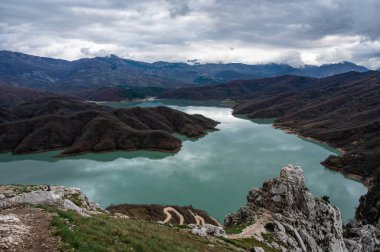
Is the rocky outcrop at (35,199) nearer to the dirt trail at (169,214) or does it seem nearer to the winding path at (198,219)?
the dirt trail at (169,214)

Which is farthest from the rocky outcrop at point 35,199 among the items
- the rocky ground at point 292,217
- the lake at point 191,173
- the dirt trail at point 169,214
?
the lake at point 191,173

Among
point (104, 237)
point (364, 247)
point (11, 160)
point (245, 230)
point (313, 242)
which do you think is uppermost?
point (104, 237)

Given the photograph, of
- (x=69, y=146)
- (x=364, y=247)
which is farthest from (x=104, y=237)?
(x=69, y=146)

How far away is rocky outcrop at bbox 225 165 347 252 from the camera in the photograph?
37031 millimetres

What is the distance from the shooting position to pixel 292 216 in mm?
40781

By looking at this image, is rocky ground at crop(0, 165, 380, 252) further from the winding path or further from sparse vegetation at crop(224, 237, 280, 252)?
the winding path

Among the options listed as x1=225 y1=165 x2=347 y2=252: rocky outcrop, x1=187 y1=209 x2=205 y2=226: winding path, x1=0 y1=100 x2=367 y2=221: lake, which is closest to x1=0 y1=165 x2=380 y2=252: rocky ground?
x1=225 y1=165 x2=347 y2=252: rocky outcrop

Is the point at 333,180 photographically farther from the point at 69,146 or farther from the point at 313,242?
the point at 69,146

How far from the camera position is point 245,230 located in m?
34.0

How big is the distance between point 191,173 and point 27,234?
9646 cm

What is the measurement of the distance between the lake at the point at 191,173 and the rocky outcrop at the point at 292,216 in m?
35.9

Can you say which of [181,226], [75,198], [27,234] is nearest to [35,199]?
[75,198]

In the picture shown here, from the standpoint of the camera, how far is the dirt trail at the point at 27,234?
47.2 feet

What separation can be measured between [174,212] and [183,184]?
25.9 meters
